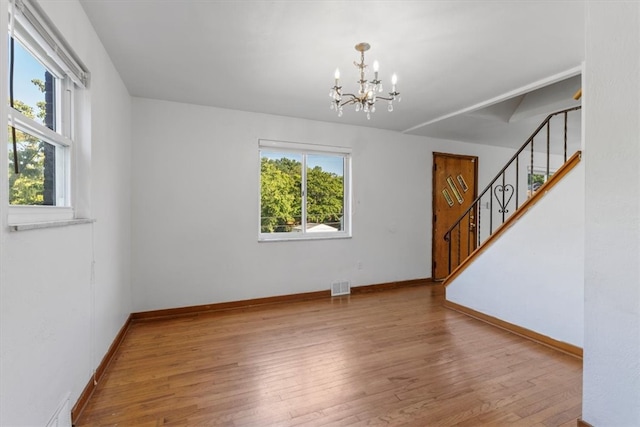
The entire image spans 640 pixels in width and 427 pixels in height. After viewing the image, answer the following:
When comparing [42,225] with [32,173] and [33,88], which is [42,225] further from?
[33,88]

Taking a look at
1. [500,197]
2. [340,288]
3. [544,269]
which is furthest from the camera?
[500,197]

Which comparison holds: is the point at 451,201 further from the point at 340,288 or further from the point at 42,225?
the point at 42,225

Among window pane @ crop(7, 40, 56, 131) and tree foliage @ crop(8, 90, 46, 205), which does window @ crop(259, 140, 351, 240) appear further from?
tree foliage @ crop(8, 90, 46, 205)

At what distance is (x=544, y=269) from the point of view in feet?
9.38

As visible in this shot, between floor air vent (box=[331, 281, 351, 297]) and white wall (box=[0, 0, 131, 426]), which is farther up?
white wall (box=[0, 0, 131, 426])

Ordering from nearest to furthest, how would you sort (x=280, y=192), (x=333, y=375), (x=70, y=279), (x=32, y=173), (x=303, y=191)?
(x=32, y=173), (x=70, y=279), (x=333, y=375), (x=280, y=192), (x=303, y=191)

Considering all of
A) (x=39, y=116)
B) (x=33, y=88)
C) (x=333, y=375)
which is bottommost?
(x=333, y=375)

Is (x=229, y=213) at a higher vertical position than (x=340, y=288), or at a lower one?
higher

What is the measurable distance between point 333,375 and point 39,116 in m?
2.45

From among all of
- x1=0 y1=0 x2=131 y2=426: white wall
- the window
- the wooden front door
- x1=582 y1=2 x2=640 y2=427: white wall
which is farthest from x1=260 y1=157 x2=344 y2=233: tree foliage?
x1=582 y1=2 x2=640 y2=427: white wall

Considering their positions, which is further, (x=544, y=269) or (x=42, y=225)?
(x=544, y=269)

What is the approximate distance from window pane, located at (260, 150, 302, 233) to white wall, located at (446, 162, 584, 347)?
8.06 ft

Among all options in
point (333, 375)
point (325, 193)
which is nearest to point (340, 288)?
point (325, 193)

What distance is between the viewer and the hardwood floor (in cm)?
181
